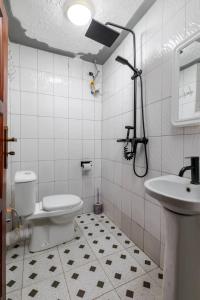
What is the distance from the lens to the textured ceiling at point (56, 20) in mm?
1441

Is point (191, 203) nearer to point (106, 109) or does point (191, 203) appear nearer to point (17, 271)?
point (17, 271)

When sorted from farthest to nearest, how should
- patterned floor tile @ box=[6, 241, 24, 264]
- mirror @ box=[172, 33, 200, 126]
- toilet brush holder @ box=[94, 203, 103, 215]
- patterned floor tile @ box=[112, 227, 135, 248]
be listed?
toilet brush holder @ box=[94, 203, 103, 215] → patterned floor tile @ box=[112, 227, 135, 248] → patterned floor tile @ box=[6, 241, 24, 264] → mirror @ box=[172, 33, 200, 126]

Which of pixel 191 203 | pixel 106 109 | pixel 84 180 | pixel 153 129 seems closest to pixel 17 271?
pixel 84 180

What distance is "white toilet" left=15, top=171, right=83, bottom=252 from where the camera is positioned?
158 cm

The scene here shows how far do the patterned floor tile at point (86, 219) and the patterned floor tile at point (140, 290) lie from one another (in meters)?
1.05

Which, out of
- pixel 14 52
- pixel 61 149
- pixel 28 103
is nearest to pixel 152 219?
pixel 61 149

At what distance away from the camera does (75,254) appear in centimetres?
159

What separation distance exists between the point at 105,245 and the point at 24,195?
1.04 meters

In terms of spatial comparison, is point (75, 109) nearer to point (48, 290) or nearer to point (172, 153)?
point (172, 153)

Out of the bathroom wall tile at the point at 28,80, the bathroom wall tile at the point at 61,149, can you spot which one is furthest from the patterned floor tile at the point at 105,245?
the bathroom wall tile at the point at 28,80

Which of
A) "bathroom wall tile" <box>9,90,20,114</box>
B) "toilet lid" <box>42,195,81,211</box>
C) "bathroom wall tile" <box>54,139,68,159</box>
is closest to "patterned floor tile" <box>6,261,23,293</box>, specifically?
"toilet lid" <box>42,195,81,211</box>

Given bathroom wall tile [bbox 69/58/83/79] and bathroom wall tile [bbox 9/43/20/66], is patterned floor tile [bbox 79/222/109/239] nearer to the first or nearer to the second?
bathroom wall tile [bbox 69/58/83/79]

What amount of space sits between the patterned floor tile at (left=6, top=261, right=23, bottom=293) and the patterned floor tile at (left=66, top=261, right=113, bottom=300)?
1.30 ft

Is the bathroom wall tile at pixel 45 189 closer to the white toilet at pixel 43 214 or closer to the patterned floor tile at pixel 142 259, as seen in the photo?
the white toilet at pixel 43 214
